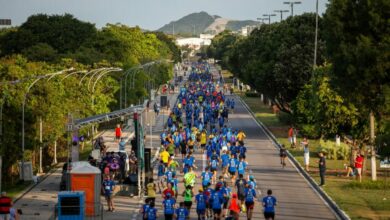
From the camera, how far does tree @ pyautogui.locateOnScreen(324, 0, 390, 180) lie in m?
42.0

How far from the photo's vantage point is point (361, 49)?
138 feet

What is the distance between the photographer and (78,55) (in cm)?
9394

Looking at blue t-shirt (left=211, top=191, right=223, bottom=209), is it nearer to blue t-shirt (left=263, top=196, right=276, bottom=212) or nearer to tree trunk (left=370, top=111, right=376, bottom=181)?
blue t-shirt (left=263, top=196, right=276, bottom=212)

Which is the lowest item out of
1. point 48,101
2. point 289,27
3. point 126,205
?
point 126,205

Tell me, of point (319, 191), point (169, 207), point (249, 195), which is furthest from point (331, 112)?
point (169, 207)

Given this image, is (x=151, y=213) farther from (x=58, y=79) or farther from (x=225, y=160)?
(x=58, y=79)

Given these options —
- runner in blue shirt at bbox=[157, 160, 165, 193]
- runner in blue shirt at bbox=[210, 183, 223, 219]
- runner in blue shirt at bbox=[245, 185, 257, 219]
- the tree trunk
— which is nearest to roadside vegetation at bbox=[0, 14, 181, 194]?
runner in blue shirt at bbox=[157, 160, 165, 193]

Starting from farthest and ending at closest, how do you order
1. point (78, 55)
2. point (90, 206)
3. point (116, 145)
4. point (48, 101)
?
point (78, 55), point (116, 145), point (48, 101), point (90, 206)

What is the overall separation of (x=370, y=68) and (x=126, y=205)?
12068 mm

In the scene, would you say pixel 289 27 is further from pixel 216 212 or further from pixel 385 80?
pixel 216 212

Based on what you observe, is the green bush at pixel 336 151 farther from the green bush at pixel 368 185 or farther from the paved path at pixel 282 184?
the green bush at pixel 368 185

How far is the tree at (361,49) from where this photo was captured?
41969 millimetres

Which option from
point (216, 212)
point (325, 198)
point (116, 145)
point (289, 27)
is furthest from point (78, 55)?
point (216, 212)

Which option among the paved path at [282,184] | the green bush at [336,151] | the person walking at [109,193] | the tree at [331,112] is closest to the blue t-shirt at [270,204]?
the paved path at [282,184]
